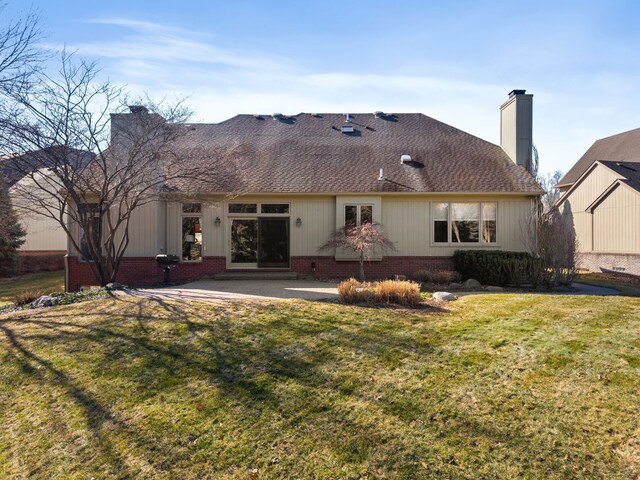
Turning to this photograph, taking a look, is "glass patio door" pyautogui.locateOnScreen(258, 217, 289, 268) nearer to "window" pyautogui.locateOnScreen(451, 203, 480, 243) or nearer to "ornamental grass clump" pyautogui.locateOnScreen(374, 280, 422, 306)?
"window" pyautogui.locateOnScreen(451, 203, 480, 243)

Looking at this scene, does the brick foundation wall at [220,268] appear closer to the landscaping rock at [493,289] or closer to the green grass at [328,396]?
the landscaping rock at [493,289]

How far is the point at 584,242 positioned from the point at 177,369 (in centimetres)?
2184

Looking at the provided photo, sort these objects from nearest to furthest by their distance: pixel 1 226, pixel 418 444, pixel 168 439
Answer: pixel 418 444 → pixel 168 439 → pixel 1 226

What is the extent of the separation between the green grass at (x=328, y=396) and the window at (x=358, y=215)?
755cm

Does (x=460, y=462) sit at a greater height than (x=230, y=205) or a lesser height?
lesser

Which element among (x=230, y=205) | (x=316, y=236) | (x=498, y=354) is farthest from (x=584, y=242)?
(x=498, y=354)

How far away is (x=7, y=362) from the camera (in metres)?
6.87

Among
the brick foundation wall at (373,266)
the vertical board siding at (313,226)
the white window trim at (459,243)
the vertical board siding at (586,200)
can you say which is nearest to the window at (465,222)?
the white window trim at (459,243)

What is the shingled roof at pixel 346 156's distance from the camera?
50.7 feet

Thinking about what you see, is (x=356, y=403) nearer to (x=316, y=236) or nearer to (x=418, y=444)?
(x=418, y=444)

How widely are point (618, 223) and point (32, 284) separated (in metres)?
27.2

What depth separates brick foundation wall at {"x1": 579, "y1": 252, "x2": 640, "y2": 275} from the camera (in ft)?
57.9

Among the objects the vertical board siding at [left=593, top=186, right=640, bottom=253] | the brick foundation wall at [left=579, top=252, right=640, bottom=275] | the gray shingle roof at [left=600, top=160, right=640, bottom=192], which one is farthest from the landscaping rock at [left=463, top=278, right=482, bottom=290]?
the gray shingle roof at [left=600, top=160, right=640, bottom=192]

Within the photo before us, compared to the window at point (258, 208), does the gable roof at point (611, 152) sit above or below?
above
